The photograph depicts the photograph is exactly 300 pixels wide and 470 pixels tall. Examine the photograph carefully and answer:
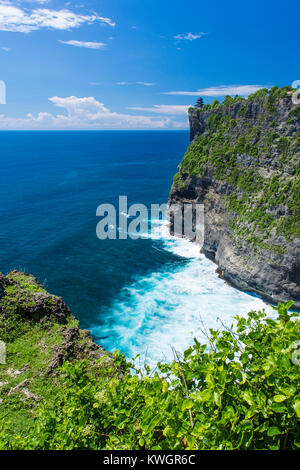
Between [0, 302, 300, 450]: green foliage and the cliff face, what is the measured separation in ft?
107

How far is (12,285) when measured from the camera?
23781 mm

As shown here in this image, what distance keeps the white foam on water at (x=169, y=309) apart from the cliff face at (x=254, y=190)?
332 centimetres

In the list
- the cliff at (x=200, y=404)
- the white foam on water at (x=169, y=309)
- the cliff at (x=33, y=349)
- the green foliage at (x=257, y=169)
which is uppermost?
the green foliage at (x=257, y=169)

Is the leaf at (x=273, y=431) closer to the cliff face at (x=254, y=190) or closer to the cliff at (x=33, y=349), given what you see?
the cliff at (x=33, y=349)

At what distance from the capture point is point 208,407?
17.7 feet

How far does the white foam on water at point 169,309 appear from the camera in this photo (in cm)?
3231

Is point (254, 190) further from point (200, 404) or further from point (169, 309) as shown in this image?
point (200, 404)

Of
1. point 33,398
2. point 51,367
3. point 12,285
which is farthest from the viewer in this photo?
point 12,285

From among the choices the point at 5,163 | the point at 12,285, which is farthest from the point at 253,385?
the point at 5,163

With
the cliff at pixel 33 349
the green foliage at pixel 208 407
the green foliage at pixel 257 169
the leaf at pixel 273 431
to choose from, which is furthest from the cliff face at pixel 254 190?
the leaf at pixel 273 431

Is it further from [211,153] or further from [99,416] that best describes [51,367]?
[211,153]

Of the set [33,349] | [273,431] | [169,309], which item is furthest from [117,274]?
[273,431]

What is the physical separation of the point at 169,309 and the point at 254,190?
71.1 ft
